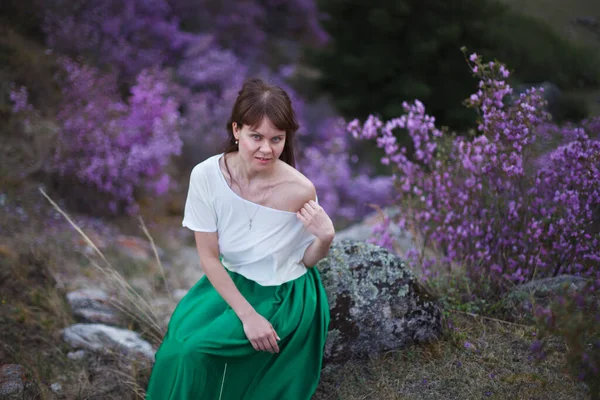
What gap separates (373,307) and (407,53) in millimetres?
6493

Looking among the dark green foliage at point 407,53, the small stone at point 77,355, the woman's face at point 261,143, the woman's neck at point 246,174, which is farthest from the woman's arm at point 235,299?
the dark green foliage at point 407,53

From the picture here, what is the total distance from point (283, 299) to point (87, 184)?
3.62m

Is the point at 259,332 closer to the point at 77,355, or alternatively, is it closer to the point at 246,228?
the point at 246,228

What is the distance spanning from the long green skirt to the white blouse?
0.06 meters

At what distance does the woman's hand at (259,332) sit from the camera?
2051 millimetres

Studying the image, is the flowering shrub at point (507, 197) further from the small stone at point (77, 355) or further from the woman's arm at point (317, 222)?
the small stone at point (77, 355)

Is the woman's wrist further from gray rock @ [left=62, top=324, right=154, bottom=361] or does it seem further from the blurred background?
gray rock @ [left=62, top=324, right=154, bottom=361]

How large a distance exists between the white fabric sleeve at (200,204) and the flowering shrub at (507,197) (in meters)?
1.32

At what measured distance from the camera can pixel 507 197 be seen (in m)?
3.04

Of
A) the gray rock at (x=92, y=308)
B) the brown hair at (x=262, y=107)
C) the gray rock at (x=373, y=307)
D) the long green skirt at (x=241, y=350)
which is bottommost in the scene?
the gray rock at (x=92, y=308)

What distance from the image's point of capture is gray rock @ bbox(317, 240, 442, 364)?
2.45 m

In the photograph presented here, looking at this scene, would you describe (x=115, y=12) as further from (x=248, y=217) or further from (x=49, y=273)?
(x=248, y=217)

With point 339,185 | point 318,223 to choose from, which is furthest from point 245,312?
point 339,185

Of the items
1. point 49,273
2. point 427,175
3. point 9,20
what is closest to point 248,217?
point 427,175
